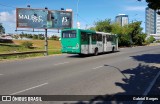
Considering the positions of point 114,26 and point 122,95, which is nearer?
point 122,95

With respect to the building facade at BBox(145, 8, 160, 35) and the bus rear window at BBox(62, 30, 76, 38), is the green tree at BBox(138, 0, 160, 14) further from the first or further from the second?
the building facade at BBox(145, 8, 160, 35)

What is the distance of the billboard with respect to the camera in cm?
4167

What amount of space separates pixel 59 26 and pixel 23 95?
118ft

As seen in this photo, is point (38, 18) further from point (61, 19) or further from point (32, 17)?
point (61, 19)

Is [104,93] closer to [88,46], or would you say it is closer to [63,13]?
[88,46]

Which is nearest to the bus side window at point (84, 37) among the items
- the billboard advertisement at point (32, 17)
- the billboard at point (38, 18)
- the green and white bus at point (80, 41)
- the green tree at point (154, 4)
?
the green and white bus at point (80, 41)

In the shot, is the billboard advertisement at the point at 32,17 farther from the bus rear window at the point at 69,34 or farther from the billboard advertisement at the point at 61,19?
the bus rear window at the point at 69,34

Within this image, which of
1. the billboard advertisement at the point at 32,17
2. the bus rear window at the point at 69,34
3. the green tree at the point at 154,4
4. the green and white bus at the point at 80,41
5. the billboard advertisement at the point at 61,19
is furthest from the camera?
the billboard advertisement at the point at 61,19

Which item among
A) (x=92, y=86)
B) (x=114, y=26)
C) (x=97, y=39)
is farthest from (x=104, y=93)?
(x=114, y=26)

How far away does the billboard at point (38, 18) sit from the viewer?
137ft

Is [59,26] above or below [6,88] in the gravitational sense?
above

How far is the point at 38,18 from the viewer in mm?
41438

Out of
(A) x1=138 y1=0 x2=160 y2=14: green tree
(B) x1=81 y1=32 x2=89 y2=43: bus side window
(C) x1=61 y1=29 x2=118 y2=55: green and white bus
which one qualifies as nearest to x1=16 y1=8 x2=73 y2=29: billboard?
(C) x1=61 y1=29 x2=118 y2=55: green and white bus

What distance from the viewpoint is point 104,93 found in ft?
34.2
